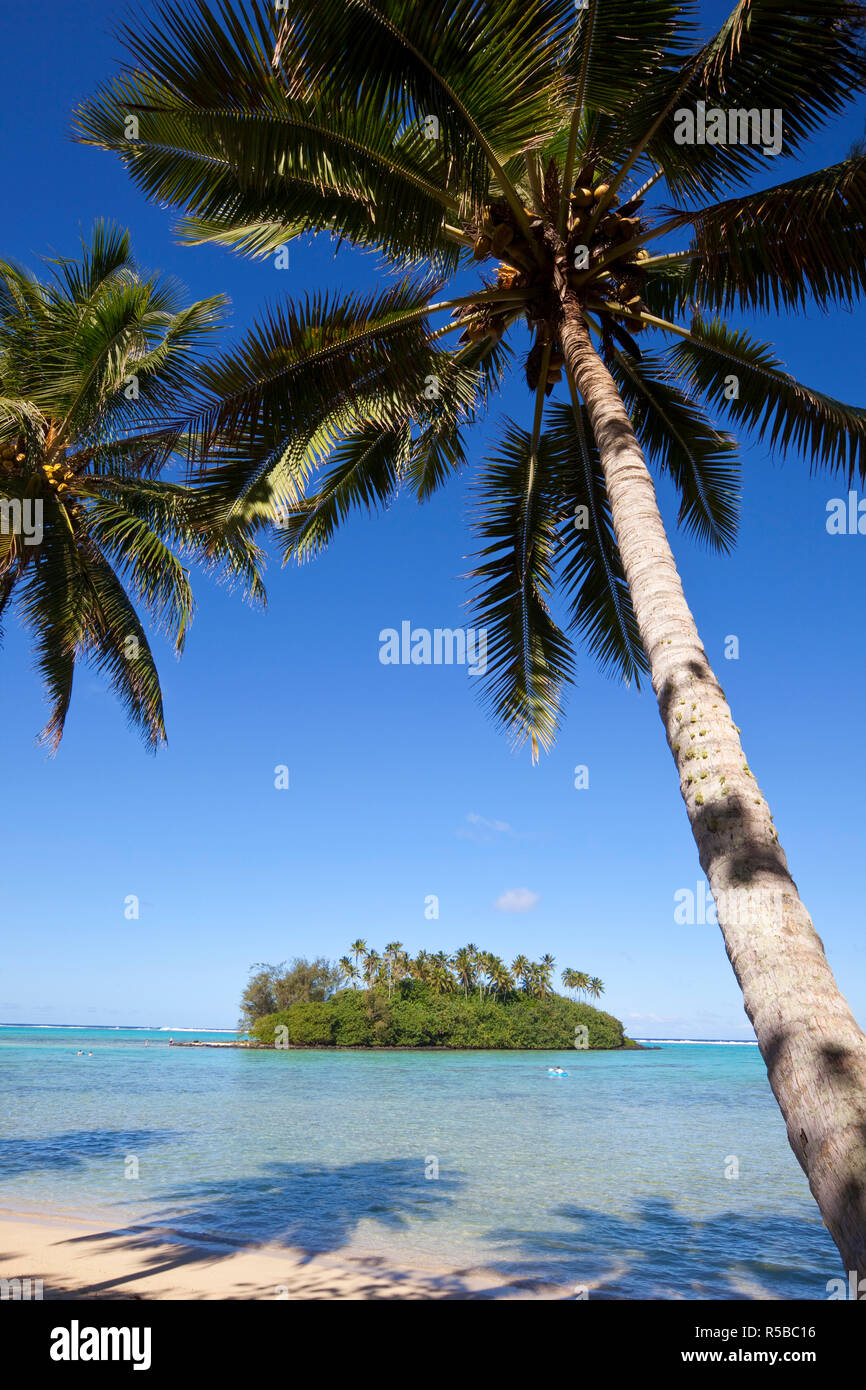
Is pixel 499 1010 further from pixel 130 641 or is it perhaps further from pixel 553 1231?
pixel 130 641

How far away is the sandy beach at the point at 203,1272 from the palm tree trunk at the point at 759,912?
9338mm

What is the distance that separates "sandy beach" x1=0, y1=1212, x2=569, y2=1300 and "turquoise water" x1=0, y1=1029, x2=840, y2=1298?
880 millimetres

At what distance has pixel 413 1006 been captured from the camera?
88.0 m

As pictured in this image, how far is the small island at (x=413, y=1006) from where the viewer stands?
85.4 m

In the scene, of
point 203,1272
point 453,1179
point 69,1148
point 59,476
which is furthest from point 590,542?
point 69,1148

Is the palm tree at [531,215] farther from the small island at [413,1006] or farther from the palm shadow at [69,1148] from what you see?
Result: the small island at [413,1006]

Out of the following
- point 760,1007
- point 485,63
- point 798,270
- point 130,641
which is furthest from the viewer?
point 130,641

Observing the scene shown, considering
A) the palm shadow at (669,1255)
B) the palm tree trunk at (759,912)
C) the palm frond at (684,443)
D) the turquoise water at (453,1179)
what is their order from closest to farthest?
the palm tree trunk at (759,912) → the palm frond at (684,443) → the palm shadow at (669,1255) → the turquoise water at (453,1179)

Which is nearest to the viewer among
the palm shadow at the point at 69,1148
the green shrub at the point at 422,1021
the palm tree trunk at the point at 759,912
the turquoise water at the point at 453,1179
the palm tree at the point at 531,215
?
the palm tree trunk at the point at 759,912

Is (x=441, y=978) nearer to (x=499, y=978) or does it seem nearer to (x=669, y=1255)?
(x=499, y=978)

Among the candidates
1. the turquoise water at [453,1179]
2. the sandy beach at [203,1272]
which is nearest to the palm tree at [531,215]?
the sandy beach at [203,1272]
